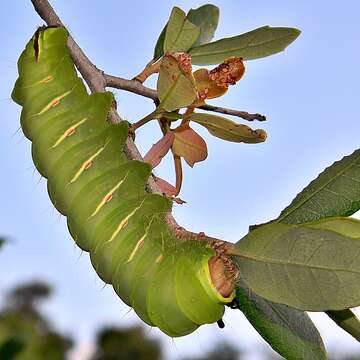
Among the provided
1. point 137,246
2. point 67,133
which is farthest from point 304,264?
point 67,133

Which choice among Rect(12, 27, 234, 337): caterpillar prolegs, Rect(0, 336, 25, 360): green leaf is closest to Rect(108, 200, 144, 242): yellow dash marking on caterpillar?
Rect(12, 27, 234, 337): caterpillar prolegs

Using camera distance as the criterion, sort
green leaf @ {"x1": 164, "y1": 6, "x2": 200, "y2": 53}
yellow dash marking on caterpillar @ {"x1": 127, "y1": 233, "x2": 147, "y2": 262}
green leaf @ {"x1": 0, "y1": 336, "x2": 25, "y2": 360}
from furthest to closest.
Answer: green leaf @ {"x1": 0, "y1": 336, "x2": 25, "y2": 360} < green leaf @ {"x1": 164, "y1": 6, "x2": 200, "y2": 53} < yellow dash marking on caterpillar @ {"x1": 127, "y1": 233, "x2": 147, "y2": 262}

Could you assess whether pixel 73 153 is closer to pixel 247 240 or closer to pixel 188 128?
pixel 188 128

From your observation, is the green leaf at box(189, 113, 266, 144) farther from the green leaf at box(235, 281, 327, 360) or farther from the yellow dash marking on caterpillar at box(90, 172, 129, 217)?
the green leaf at box(235, 281, 327, 360)

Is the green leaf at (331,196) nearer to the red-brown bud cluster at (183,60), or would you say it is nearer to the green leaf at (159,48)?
the red-brown bud cluster at (183,60)

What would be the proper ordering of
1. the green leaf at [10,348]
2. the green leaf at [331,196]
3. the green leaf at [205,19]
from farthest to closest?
1. the green leaf at [10,348]
2. the green leaf at [205,19]
3. the green leaf at [331,196]

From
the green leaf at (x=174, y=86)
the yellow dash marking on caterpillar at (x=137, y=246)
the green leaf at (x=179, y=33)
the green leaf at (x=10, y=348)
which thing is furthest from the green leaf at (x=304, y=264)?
the green leaf at (x=10, y=348)

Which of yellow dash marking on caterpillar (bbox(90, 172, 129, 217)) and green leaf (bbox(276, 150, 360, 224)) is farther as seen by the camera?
yellow dash marking on caterpillar (bbox(90, 172, 129, 217))
